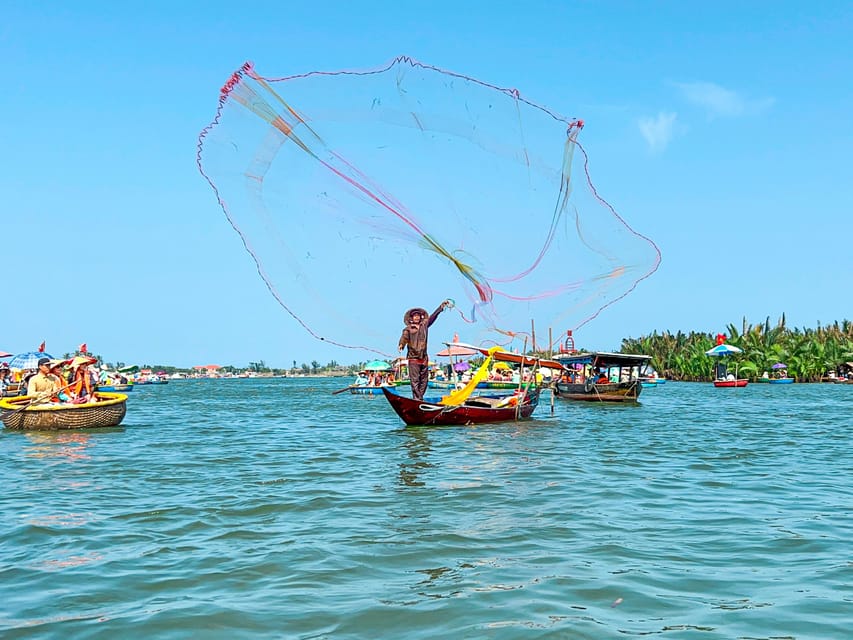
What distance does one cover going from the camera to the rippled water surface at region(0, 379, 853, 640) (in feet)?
21.4

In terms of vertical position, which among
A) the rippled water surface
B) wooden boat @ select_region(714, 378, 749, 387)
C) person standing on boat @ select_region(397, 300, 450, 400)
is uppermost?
person standing on boat @ select_region(397, 300, 450, 400)

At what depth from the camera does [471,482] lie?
13.8 meters

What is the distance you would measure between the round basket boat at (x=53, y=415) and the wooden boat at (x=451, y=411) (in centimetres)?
908

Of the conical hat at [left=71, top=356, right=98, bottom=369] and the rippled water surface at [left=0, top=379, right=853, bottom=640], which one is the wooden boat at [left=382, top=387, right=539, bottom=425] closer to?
the rippled water surface at [left=0, top=379, right=853, bottom=640]

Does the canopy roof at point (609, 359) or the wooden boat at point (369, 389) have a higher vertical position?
the canopy roof at point (609, 359)

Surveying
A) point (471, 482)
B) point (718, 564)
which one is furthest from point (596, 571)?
point (471, 482)

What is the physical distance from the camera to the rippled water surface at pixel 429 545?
651 centimetres

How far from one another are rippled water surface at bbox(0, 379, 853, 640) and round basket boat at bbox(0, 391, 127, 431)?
608 cm

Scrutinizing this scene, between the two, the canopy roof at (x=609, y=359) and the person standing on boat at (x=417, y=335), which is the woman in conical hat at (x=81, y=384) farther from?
the canopy roof at (x=609, y=359)

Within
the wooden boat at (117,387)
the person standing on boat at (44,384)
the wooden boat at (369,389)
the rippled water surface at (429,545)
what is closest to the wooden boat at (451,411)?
the rippled water surface at (429,545)

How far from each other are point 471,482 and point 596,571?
606 centimetres

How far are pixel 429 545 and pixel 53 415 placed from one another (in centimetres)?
1903

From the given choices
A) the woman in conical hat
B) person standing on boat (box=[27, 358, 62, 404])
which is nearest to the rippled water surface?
person standing on boat (box=[27, 358, 62, 404])

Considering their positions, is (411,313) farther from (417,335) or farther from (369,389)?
(369,389)
